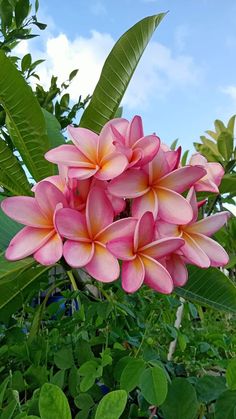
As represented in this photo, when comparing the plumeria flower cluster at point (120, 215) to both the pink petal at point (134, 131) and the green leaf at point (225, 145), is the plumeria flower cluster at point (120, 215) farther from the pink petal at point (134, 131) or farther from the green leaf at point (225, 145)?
the green leaf at point (225, 145)

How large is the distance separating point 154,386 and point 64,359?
0.16 metres

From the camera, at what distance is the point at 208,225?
0.58 meters

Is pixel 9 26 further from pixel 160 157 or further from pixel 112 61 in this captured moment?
pixel 160 157

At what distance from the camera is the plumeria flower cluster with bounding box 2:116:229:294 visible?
1.66 feet

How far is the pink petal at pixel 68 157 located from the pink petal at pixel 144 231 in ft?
0.32

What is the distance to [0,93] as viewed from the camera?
67 centimetres

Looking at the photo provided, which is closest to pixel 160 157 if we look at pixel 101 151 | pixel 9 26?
pixel 101 151

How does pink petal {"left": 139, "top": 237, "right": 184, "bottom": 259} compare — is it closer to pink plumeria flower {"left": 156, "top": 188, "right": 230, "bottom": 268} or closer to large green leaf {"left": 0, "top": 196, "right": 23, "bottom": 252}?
pink plumeria flower {"left": 156, "top": 188, "right": 230, "bottom": 268}

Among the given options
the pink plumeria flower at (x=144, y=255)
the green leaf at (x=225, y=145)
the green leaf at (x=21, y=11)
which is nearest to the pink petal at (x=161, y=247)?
the pink plumeria flower at (x=144, y=255)

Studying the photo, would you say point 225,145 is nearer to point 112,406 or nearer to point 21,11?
point 21,11

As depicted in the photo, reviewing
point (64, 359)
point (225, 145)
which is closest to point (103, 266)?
point (64, 359)

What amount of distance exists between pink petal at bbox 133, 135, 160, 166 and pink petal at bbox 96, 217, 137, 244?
69 millimetres

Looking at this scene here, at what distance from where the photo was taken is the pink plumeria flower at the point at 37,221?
0.52 meters

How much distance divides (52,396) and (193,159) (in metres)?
0.35
